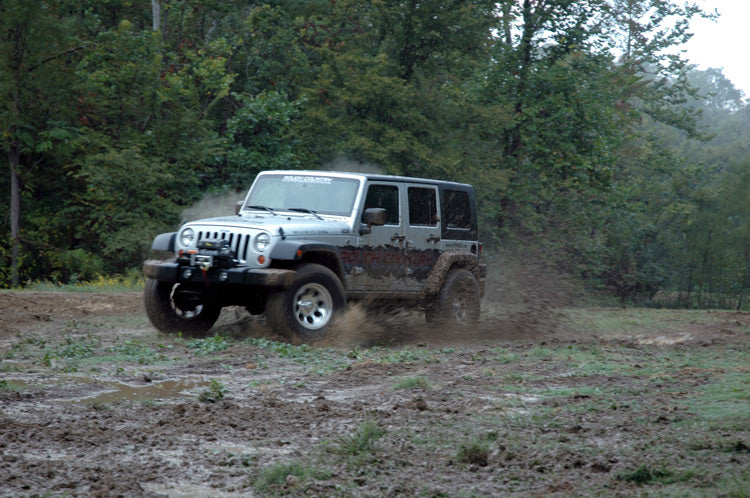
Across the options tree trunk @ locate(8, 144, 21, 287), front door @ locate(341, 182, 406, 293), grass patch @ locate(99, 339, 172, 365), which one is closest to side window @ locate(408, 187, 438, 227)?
front door @ locate(341, 182, 406, 293)

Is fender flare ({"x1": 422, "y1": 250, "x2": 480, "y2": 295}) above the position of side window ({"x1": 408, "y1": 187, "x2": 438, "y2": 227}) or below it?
below

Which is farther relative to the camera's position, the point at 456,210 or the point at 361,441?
the point at 456,210

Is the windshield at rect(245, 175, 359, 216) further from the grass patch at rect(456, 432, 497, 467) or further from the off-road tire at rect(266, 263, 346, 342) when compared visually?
the grass patch at rect(456, 432, 497, 467)

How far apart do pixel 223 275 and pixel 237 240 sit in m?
0.47

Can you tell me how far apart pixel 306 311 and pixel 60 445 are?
16.7 feet

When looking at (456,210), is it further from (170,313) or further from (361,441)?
(361,441)

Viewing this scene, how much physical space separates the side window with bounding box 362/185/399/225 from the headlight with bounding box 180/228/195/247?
2130 millimetres

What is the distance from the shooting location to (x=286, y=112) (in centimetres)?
2333

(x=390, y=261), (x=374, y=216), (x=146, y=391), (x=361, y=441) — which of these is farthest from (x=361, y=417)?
(x=390, y=261)

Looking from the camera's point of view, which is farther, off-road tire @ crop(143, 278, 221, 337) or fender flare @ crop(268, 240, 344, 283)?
off-road tire @ crop(143, 278, 221, 337)

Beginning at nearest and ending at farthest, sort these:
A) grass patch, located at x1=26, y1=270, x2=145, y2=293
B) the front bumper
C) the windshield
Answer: the front bumper → the windshield → grass patch, located at x1=26, y1=270, x2=145, y2=293

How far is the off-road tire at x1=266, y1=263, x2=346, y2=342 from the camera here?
9.55 metres

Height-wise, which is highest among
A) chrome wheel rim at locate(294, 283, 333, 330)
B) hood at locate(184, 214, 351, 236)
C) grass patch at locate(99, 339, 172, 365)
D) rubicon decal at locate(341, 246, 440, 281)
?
hood at locate(184, 214, 351, 236)

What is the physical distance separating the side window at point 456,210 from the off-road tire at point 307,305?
100.0 inches
